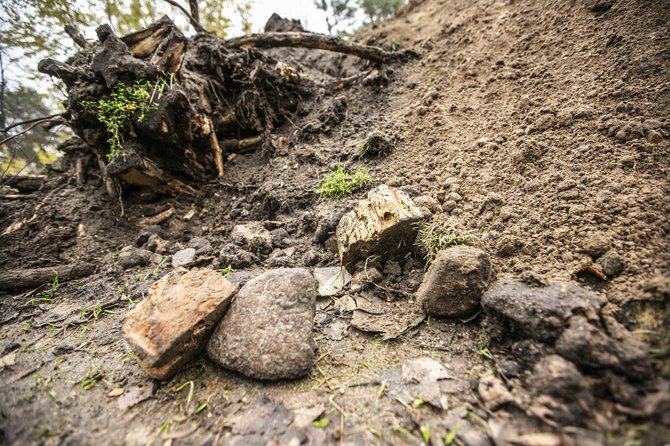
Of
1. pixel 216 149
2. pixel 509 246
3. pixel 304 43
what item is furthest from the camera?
pixel 304 43

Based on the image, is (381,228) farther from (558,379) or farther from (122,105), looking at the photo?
(122,105)

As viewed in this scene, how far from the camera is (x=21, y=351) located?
1727 mm

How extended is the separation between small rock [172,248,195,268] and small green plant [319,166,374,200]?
1430 mm

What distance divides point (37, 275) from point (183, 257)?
1.28m

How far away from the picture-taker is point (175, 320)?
1391 mm

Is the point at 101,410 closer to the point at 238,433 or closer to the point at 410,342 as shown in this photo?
the point at 238,433

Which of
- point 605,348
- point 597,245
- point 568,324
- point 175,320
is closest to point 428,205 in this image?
point 597,245

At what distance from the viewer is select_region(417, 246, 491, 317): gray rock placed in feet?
4.97

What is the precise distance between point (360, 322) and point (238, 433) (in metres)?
0.86

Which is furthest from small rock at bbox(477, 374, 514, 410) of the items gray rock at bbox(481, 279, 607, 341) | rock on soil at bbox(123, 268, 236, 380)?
rock on soil at bbox(123, 268, 236, 380)

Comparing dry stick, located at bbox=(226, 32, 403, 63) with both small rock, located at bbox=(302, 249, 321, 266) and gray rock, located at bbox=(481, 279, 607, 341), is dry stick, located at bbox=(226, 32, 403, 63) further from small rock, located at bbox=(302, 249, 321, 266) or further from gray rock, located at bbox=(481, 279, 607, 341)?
gray rock, located at bbox=(481, 279, 607, 341)

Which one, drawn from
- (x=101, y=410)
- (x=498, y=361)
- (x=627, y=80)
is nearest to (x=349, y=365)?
(x=498, y=361)

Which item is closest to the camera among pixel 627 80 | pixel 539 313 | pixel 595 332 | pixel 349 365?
pixel 595 332

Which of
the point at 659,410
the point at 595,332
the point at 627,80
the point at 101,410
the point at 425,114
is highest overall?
the point at 425,114
